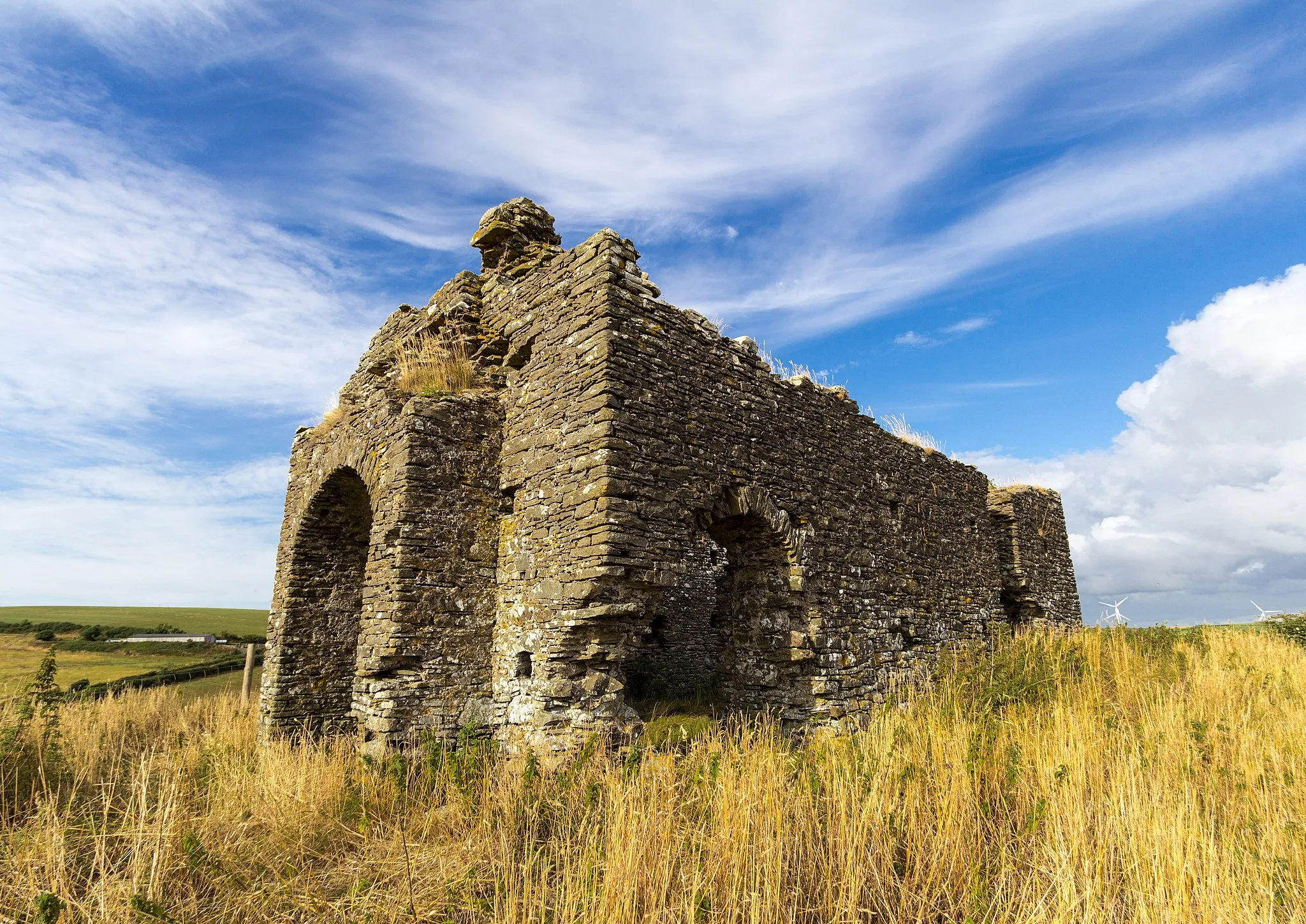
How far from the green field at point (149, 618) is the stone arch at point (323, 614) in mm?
13768

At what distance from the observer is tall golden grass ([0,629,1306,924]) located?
3.35 meters

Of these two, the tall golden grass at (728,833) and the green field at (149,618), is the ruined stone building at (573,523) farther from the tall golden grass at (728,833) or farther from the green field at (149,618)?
the green field at (149,618)

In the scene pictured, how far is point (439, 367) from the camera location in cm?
904

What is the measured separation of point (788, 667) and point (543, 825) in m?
4.50

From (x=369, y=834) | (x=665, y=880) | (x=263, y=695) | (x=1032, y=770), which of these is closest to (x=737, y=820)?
(x=665, y=880)

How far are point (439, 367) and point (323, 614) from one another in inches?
193

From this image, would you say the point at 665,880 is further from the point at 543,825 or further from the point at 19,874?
the point at 19,874

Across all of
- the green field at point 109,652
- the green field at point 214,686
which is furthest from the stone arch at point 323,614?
the green field at point 214,686

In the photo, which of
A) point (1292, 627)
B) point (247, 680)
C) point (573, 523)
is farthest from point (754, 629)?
point (1292, 627)

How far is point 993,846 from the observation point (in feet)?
13.3

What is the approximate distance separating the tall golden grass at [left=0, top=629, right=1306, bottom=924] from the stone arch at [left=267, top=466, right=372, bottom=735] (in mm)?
3320

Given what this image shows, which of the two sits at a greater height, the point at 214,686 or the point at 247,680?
the point at 247,680

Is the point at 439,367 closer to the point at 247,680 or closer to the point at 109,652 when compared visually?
the point at 247,680

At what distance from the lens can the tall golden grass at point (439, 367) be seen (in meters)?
8.94
